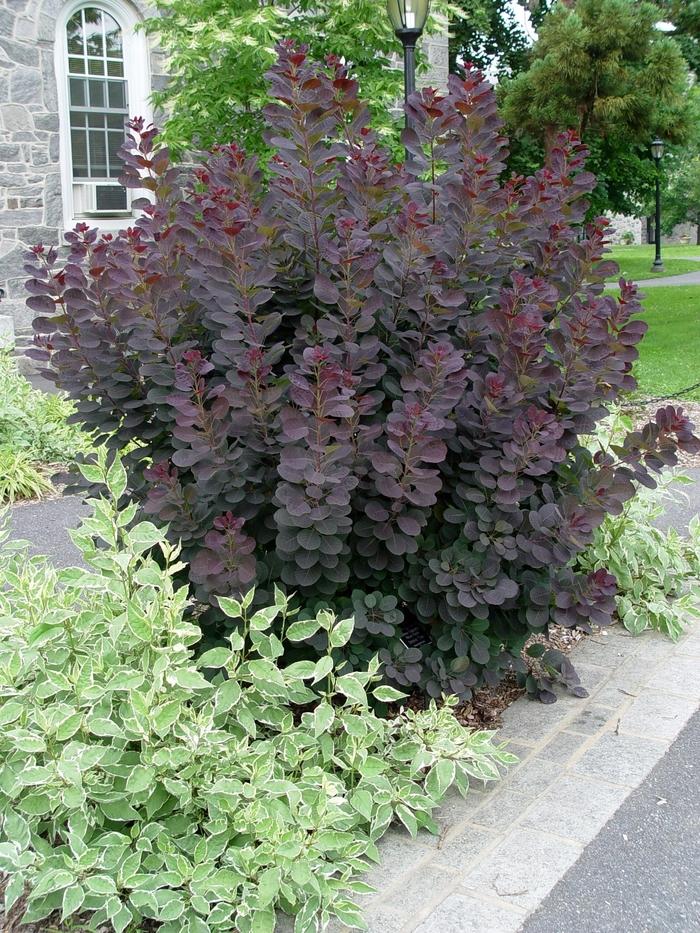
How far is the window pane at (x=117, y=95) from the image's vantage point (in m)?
10.6

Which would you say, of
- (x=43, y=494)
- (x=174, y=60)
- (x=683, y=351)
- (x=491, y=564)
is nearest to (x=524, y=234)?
(x=491, y=564)

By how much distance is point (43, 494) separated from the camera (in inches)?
255

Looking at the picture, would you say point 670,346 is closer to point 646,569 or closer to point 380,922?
point 646,569

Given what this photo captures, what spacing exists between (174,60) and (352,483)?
7498 mm

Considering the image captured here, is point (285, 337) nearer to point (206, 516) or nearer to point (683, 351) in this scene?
point (206, 516)

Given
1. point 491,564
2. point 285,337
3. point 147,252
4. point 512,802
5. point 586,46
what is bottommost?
point 512,802

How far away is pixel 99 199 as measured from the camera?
35.3 ft

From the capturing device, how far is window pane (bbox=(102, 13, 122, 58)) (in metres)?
10.4

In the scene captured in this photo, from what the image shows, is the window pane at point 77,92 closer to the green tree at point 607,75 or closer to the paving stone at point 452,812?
the green tree at point 607,75

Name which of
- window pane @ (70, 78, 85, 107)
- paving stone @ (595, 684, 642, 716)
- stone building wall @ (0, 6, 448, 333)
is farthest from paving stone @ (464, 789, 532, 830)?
window pane @ (70, 78, 85, 107)

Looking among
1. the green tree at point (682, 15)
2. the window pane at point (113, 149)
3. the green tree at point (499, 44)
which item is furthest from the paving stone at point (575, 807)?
the green tree at point (499, 44)

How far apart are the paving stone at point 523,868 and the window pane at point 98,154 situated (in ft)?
32.5

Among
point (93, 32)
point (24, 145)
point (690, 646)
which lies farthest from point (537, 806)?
point (93, 32)

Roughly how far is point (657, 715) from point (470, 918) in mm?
1290
